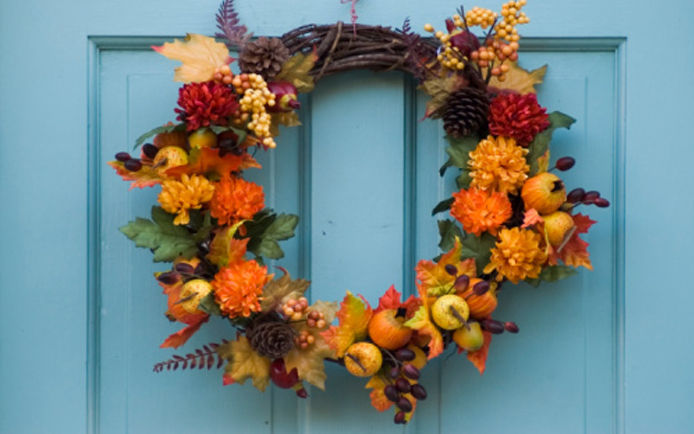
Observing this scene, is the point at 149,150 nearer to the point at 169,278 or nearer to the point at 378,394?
the point at 169,278

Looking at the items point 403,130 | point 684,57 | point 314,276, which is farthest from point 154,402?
point 684,57

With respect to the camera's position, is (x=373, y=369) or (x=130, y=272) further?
(x=130, y=272)

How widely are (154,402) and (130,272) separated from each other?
0.59 ft

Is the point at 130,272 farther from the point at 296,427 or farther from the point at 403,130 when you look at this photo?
the point at 403,130

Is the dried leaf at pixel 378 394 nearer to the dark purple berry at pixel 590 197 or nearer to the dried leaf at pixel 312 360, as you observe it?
the dried leaf at pixel 312 360

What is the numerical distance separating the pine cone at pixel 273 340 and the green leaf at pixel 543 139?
1.22 feet

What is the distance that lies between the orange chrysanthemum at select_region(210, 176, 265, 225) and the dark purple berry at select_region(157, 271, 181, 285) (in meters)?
0.09

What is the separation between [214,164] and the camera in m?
0.82

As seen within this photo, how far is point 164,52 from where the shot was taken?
0.82 metres

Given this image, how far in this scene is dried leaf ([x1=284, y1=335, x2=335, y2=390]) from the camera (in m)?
0.82

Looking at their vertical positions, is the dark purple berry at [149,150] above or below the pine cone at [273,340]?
above

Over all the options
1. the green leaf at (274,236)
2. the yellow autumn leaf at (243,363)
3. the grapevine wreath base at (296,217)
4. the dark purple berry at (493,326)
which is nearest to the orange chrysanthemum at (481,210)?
the grapevine wreath base at (296,217)

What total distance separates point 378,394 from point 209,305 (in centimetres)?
24

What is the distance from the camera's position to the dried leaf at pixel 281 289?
2.69 feet
